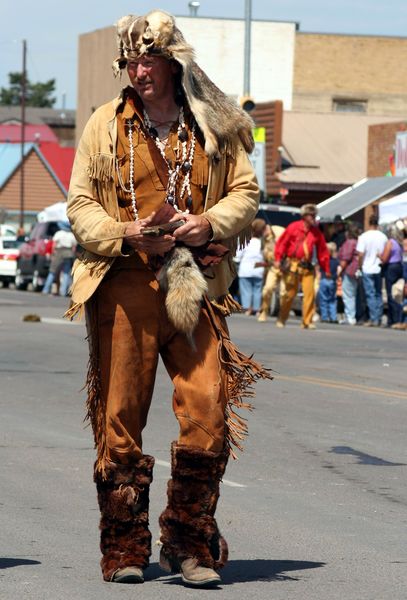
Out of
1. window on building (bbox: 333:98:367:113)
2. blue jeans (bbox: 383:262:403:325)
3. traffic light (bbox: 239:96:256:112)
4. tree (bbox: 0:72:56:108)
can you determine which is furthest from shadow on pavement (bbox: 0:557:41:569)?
tree (bbox: 0:72:56:108)

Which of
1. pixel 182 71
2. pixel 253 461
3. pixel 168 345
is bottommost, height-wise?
pixel 253 461

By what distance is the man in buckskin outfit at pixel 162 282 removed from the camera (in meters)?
6.29

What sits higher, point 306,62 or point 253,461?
point 306,62

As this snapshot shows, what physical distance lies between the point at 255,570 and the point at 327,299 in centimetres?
2144

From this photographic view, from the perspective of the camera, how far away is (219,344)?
21.0 feet

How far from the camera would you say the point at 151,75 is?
6387 mm

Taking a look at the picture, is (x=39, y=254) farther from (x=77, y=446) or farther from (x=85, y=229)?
(x=85, y=229)

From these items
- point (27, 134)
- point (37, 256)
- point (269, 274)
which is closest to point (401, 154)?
point (37, 256)

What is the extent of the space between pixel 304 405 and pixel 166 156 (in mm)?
7333

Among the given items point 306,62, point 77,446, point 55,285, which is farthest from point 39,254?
point 77,446

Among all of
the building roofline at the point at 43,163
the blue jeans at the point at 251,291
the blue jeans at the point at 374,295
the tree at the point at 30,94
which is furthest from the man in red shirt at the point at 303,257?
the tree at the point at 30,94

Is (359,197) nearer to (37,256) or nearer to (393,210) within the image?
(393,210)

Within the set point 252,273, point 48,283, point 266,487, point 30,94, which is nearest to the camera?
point 266,487

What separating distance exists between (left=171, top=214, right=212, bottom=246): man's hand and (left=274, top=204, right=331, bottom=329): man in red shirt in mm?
17529
